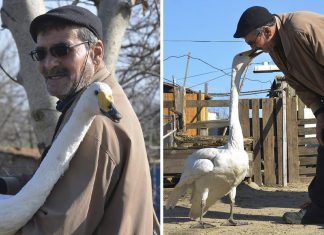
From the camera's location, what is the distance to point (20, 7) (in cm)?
318

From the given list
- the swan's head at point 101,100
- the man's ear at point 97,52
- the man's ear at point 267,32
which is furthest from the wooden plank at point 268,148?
the swan's head at point 101,100

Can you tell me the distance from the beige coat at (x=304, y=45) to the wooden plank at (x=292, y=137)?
6.85 meters

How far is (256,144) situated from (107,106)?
874 cm

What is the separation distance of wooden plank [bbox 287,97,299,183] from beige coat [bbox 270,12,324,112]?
Result: 685cm

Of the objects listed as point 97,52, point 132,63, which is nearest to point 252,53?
point 132,63

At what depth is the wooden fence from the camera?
1014cm

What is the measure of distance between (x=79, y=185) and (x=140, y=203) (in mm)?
224

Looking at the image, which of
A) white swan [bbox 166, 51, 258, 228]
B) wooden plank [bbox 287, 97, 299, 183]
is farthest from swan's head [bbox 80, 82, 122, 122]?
wooden plank [bbox 287, 97, 299, 183]

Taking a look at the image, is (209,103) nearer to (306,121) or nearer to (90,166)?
(306,121)

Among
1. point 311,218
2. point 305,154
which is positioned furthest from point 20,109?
point 305,154

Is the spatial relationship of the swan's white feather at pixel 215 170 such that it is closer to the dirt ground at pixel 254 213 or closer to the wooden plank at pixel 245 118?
the dirt ground at pixel 254 213

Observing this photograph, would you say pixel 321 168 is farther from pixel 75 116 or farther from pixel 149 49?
pixel 75 116

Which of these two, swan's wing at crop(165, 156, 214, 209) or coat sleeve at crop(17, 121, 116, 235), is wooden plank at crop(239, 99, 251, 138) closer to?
swan's wing at crop(165, 156, 214, 209)

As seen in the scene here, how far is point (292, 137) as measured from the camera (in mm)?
10227
